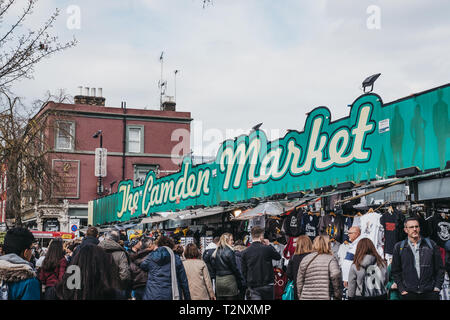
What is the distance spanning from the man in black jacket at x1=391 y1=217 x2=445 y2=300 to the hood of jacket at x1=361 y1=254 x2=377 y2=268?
1.16 feet

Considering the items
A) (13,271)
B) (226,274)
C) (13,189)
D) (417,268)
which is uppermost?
(13,189)

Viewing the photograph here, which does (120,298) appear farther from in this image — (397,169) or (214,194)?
(214,194)

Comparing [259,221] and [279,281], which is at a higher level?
[259,221]

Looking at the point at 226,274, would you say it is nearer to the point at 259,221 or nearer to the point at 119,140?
the point at 259,221

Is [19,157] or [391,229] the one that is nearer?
[391,229]

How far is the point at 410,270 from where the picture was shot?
804 centimetres

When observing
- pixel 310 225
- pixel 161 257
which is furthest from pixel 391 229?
pixel 161 257

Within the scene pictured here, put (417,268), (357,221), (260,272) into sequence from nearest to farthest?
1. (417,268)
2. (260,272)
3. (357,221)

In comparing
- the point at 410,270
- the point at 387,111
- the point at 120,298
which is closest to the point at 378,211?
the point at 387,111

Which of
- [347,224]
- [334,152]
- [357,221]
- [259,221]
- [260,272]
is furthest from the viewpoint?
[259,221]

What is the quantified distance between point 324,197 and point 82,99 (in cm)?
3486

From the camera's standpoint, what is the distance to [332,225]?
12.6 m

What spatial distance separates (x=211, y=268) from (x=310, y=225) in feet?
9.90

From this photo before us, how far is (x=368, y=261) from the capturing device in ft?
26.5
